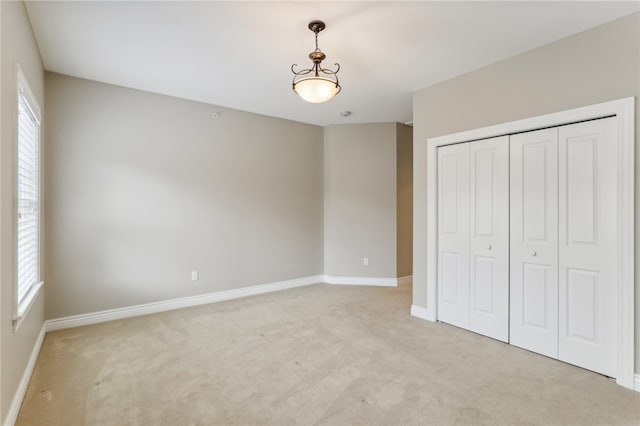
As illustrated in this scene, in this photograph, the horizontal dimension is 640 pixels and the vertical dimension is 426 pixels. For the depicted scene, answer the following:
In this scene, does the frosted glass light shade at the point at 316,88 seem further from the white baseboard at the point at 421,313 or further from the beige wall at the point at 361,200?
the beige wall at the point at 361,200

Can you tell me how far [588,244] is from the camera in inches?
105

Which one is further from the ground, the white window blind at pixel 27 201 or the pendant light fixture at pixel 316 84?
the pendant light fixture at pixel 316 84

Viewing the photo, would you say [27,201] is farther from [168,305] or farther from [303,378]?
[303,378]

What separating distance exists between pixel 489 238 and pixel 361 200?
259cm

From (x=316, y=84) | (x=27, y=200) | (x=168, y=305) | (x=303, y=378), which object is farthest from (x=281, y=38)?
(x=168, y=305)

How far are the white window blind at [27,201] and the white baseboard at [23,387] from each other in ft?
1.64

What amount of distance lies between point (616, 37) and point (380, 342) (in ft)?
10.4

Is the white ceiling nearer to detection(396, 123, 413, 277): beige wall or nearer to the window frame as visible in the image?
the window frame

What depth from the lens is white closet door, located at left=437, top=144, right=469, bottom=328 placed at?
140 inches

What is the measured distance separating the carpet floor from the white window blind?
0.72 meters

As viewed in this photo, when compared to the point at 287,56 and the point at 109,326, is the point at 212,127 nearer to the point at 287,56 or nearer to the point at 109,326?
the point at 287,56

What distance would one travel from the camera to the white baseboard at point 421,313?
12.6 feet

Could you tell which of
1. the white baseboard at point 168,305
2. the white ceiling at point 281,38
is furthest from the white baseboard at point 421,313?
the white ceiling at point 281,38

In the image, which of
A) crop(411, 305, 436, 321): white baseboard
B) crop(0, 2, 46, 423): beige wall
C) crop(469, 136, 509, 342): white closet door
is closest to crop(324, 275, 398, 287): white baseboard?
crop(411, 305, 436, 321): white baseboard
